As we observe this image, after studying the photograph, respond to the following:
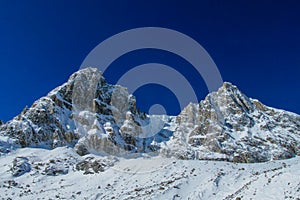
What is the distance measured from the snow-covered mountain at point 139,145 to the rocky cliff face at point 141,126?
30 centimetres

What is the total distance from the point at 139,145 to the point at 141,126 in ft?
40.6

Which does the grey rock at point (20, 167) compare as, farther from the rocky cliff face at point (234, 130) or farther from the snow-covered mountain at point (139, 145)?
the rocky cliff face at point (234, 130)

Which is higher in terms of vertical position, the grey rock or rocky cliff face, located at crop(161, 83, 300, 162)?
rocky cliff face, located at crop(161, 83, 300, 162)

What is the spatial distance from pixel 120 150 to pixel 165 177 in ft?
149

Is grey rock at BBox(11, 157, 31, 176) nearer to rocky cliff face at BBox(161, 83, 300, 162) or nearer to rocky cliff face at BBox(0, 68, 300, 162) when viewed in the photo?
rocky cliff face at BBox(0, 68, 300, 162)

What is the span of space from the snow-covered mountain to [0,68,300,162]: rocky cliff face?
1.00ft

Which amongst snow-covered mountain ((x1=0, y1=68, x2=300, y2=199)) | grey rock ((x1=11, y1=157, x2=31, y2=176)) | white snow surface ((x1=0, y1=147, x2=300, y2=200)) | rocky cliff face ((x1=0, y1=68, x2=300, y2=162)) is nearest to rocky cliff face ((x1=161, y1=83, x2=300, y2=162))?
rocky cliff face ((x1=0, y1=68, x2=300, y2=162))

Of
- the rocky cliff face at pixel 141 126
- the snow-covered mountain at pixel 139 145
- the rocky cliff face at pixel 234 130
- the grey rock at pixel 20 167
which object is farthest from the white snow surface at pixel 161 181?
the rocky cliff face at pixel 234 130

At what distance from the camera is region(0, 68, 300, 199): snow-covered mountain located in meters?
31.1

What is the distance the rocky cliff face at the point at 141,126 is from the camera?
78.2 m

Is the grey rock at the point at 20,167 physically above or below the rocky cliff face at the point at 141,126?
below

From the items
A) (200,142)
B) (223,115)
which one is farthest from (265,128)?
(200,142)

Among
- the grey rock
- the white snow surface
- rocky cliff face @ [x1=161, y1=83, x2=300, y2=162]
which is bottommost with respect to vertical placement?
the white snow surface

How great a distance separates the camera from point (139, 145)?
90375mm
